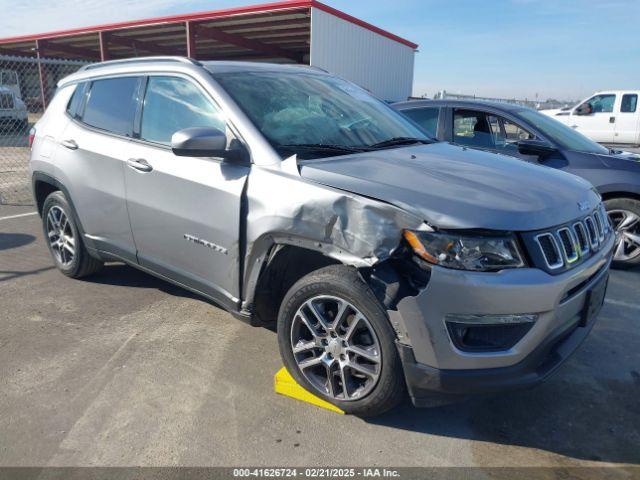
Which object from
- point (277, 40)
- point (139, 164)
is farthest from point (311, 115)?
point (277, 40)

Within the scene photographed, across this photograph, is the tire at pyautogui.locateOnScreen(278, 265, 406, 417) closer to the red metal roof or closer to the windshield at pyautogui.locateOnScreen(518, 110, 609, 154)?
the windshield at pyautogui.locateOnScreen(518, 110, 609, 154)

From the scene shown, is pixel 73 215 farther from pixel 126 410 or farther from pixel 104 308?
pixel 126 410

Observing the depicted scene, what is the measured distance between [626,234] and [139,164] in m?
4.77

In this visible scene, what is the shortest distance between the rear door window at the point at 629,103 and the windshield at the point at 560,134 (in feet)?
39.2

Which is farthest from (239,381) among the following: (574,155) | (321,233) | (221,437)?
(574,155)

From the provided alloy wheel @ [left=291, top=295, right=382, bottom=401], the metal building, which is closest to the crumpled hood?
alloy wheel @ [left=291, top=295, right=382, bottom=401]

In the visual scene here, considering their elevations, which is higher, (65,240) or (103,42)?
(103,42)

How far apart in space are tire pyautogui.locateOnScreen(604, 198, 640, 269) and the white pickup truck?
11754 mm

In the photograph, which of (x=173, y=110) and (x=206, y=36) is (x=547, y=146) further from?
(x=206, y=36)

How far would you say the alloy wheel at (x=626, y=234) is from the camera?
206 inches

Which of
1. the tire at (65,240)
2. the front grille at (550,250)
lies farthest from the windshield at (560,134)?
the tire at (65,240)

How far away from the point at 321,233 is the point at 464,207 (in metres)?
0.69

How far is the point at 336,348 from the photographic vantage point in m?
2.69

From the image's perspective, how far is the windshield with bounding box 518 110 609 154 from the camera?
548 cm
